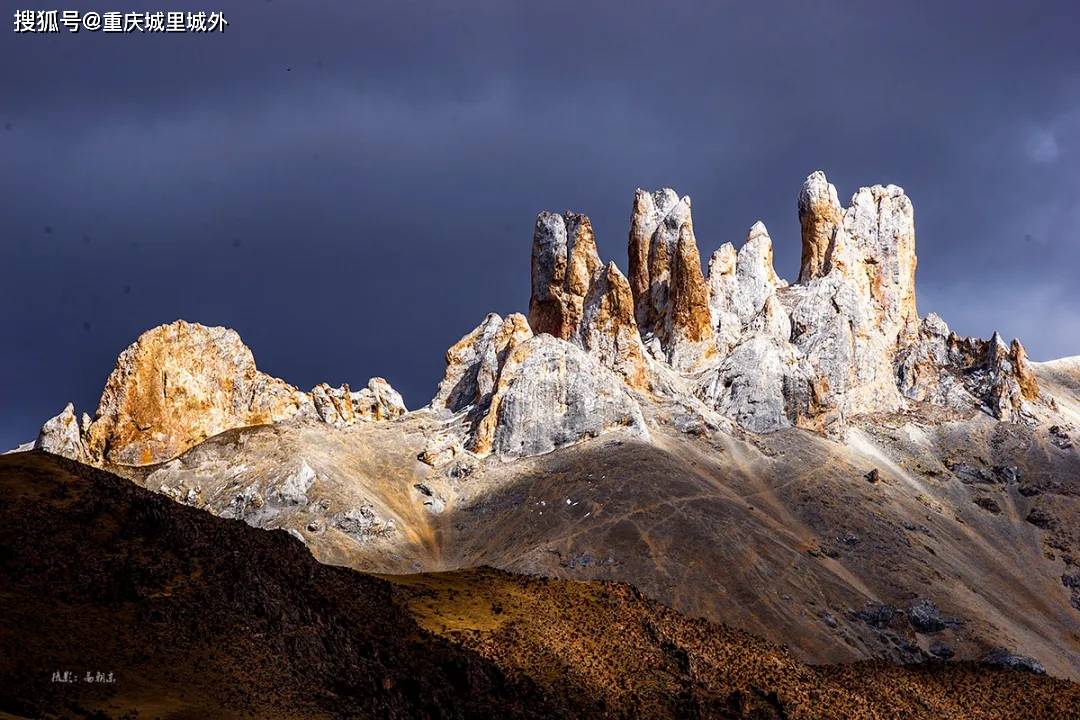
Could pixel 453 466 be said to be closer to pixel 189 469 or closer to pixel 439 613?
pixel 189 469

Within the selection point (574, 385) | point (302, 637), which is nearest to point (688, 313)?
point (574, 385)

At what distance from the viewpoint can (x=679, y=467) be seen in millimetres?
140875

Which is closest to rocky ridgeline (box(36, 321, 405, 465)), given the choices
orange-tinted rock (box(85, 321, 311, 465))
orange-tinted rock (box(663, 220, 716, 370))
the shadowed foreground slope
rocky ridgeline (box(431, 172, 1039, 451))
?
orange-tinted rock (box(85, 321, 311, 465))

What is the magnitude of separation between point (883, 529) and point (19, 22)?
114630 mm

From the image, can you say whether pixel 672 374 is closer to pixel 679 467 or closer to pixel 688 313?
pixel 688 313

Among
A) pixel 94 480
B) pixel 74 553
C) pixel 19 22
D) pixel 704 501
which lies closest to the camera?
pixel 74 553

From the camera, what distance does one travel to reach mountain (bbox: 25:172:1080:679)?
116375mm

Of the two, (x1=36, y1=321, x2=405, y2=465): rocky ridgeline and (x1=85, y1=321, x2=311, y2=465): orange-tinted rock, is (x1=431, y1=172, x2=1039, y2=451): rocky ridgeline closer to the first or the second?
(x1=36, y1=321, x2=405, y2=465): rocky ridgeline

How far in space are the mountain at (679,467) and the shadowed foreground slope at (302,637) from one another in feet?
171

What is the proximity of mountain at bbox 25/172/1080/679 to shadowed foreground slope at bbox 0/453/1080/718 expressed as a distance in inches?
2047

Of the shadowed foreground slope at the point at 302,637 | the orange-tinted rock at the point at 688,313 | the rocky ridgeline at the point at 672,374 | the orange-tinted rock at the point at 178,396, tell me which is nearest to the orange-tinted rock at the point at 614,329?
the rocky ridgeline at the point at 672,374

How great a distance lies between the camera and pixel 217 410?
538ft

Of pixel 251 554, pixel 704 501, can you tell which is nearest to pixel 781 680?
pixel 251 554

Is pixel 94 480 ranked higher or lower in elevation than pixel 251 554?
higher
